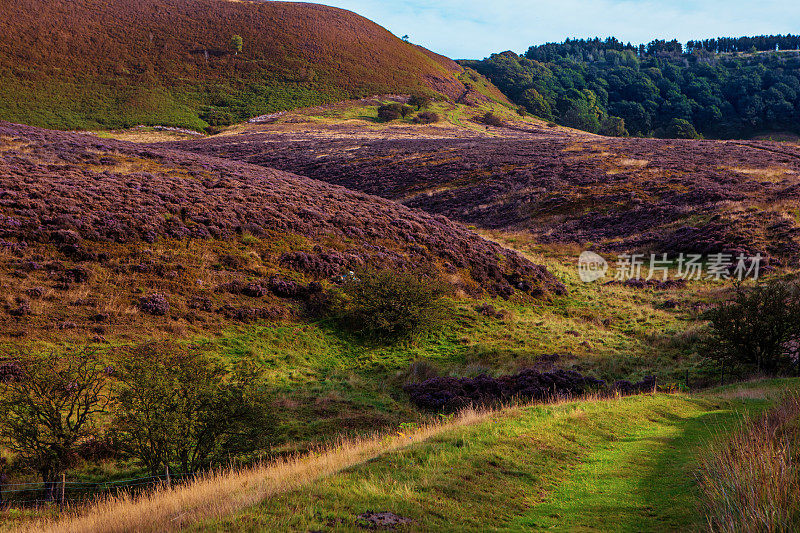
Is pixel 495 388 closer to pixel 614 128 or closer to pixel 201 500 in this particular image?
pixel 201 500

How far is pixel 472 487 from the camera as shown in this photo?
772cm

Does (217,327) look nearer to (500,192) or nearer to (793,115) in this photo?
(500,192)

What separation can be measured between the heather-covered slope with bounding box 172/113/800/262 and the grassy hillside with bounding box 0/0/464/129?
2743 cm

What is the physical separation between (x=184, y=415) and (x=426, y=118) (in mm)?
111778

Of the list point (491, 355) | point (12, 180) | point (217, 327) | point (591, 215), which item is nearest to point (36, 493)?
point (217, 327)

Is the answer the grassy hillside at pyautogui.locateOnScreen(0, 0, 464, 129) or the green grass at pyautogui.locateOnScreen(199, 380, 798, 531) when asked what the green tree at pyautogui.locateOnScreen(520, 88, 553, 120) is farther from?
the green grass at pyautogui.locateOnScreen(199, 380, 798, 531)

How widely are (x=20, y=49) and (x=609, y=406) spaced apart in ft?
440

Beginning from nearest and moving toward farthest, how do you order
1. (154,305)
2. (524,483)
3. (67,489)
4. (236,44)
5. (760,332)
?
(524,483), (67,489), (154,305), (760,332), (236,44)

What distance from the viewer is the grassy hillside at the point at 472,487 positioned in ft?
21.3

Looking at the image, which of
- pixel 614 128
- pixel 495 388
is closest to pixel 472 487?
pixel 495 388

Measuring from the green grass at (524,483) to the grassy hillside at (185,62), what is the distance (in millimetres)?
100548

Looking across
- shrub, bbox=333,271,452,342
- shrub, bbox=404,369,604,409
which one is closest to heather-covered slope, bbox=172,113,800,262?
shrub, bbox=404,369,604,409

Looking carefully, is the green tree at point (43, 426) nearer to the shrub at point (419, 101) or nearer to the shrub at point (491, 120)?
the shrub at point (419, 101)

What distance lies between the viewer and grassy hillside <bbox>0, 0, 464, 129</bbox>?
97.2m
